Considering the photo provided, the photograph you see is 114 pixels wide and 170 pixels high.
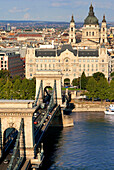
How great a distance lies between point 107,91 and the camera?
218ft

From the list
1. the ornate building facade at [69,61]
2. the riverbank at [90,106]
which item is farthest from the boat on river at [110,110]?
the ornate building facade at [69,61]

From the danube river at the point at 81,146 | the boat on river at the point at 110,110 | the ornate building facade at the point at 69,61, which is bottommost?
the danube river at the point at 81,146

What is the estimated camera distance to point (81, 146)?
41.9 meters

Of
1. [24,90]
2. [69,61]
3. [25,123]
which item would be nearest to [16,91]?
[24,90]

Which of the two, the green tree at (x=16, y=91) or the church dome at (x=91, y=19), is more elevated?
the church dome at (x=91, y=19)

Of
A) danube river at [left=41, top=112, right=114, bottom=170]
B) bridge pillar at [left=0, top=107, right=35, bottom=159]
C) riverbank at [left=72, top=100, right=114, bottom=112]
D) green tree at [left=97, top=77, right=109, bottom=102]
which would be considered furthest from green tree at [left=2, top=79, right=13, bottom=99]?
bridge pillar at [left=0, top=107, right=35, bottom=159]

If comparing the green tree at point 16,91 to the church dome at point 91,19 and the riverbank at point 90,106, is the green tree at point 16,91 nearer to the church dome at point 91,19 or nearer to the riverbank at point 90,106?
the riverbank at point 90,106

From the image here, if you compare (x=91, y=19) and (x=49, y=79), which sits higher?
(x=91, y=19)

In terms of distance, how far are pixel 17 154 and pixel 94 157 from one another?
9.58m

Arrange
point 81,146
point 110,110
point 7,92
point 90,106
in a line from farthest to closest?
point 90,106 < point 7,92 < point 110,110 < point 81,146

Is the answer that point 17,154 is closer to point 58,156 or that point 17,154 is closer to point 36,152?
point 36,152

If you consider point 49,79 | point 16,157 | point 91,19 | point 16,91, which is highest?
point 91,19

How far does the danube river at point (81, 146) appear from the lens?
36656 millimetres

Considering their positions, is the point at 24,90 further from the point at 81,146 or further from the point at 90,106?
the point at 81,146
